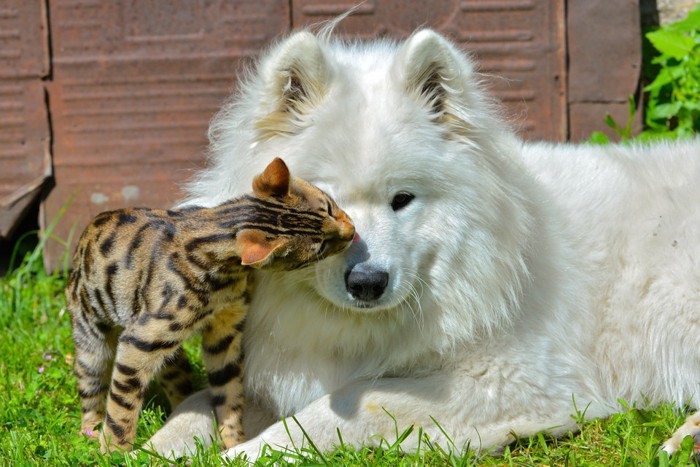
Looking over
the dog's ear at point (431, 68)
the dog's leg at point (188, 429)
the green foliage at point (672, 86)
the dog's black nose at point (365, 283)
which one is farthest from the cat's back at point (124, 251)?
the green foliage at point (672, 86)

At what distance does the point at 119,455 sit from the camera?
11.6 ft

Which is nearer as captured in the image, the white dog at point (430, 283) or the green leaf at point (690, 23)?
the white dog at point (430, 283)

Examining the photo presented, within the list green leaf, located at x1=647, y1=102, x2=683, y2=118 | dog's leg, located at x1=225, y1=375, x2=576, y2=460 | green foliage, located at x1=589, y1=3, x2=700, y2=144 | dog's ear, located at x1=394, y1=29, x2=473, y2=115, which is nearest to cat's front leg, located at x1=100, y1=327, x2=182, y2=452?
dog's leg, located at x1=225, y1=375, x2=576, y2=460

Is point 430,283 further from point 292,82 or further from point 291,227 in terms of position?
point 292,82

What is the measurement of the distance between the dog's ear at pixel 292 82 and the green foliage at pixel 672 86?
294 centimetres

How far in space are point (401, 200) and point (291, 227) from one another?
0.50m

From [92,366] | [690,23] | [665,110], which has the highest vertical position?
[690,23]

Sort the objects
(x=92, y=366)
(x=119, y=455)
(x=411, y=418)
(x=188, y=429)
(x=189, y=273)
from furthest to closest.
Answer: (x=92, y=366)
(x=188, y=429)
(x=411, y=418)
(x=119, y=455)
(x=189, y=273)

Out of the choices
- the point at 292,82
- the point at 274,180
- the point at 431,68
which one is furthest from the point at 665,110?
the point at 274,180

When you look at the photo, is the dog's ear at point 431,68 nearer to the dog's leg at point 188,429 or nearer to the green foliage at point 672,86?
the dog's leg at point 188,429

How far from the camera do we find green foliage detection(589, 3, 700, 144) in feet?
19.7

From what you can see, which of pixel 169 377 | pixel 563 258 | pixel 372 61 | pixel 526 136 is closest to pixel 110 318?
pixel 169 377

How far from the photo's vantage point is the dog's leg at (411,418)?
11.8 feet

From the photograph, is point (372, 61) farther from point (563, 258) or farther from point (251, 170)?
point (563, 258)
